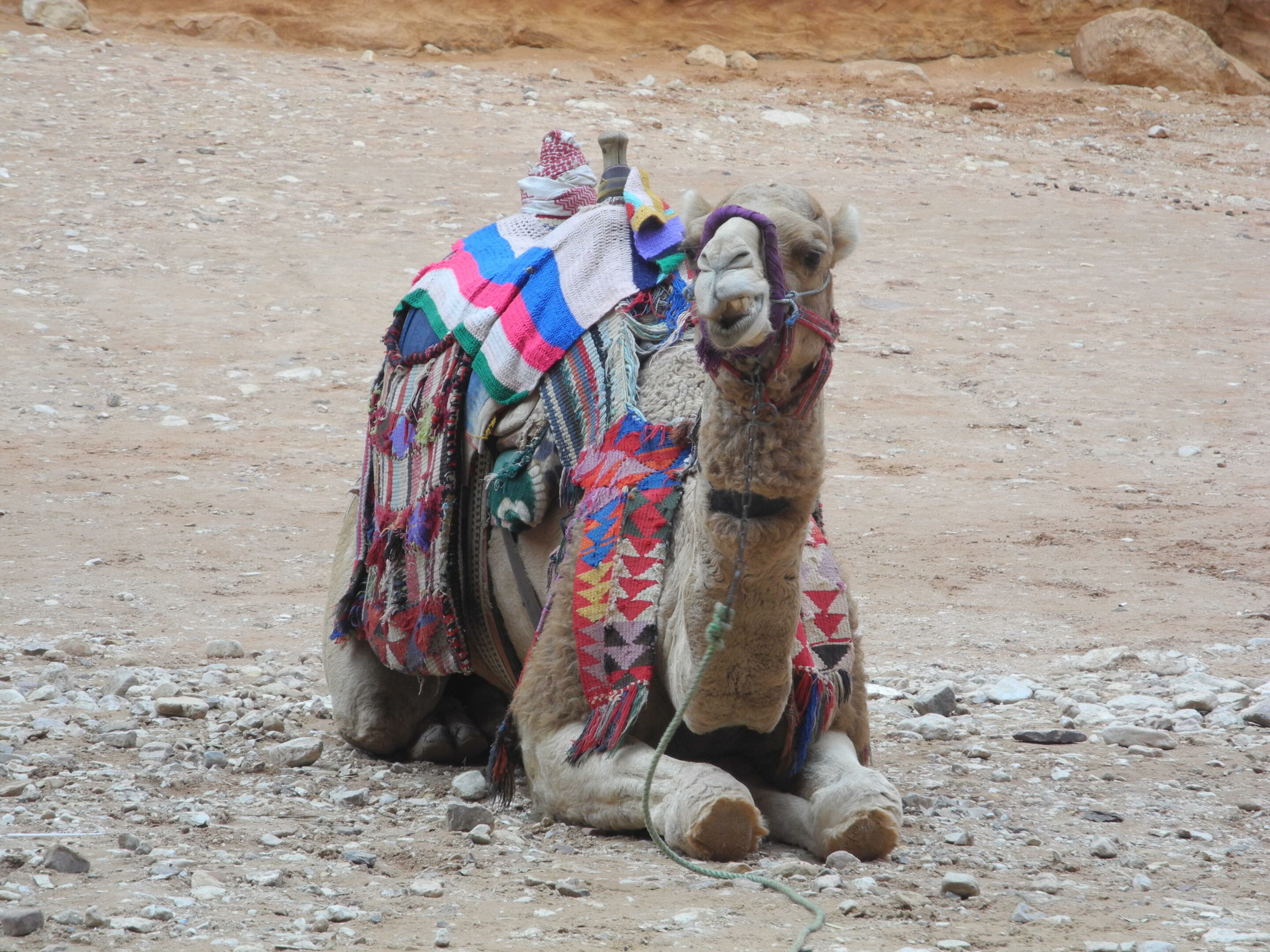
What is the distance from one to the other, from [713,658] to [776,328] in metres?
0.82

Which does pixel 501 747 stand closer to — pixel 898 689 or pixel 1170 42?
pixel 898 689

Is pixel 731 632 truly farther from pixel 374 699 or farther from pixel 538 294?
pixel 374 699

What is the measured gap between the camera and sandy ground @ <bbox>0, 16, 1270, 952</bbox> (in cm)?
374

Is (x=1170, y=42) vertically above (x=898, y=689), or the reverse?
(x=1170, y=42)

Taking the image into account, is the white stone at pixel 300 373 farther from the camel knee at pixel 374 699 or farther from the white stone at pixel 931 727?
the white stone at pixel 931 727

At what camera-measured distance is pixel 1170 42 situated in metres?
21.1

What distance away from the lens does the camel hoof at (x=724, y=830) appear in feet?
12.6

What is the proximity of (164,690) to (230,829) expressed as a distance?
5.64ft

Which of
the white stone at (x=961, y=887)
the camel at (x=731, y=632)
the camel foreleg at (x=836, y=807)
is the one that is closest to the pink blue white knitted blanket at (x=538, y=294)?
the camel at (x=731, y=632)

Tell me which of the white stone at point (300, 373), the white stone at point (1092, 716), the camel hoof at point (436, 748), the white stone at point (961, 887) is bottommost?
the camel hoof at point (436, 748)

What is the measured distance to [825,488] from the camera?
9.79m

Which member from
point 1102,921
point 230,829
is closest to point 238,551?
point 230,829

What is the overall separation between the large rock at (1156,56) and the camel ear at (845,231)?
1887cm

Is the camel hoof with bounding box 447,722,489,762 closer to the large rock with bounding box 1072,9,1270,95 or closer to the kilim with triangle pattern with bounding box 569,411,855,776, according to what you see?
the kilim with triangle pattern with bounding box 569,411,855,776
